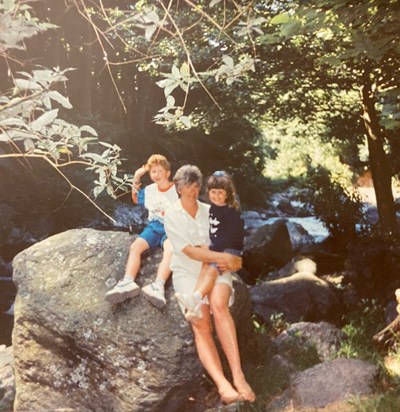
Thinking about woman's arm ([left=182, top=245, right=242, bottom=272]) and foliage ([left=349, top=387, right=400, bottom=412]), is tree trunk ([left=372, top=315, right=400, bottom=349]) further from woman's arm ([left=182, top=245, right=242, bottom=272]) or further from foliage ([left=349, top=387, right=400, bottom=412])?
woman's arm ([left=182, top=245, right=242, bottom=272])

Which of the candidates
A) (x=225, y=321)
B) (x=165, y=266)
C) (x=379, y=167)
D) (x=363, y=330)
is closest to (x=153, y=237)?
(x=165, y=266)

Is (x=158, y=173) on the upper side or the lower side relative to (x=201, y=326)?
upper

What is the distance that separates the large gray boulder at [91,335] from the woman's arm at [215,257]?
91 cm

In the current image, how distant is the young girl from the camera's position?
419 centimetres

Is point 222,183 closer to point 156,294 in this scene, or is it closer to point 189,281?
point 189,281

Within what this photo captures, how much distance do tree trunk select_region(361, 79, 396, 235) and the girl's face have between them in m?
8.29

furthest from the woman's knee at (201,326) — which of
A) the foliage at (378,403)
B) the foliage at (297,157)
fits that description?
the foliage at (297,157)

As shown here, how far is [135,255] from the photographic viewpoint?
16.6 feet

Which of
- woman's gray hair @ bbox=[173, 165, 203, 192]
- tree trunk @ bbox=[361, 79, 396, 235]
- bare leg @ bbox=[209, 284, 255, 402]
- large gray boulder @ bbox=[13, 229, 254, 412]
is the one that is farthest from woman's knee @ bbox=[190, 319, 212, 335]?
tree trunk @ bbox=[361, 79, 396, 235]

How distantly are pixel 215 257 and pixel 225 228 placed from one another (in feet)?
0.91

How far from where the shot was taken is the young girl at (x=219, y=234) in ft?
13.7

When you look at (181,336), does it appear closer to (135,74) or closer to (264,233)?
(264,233)

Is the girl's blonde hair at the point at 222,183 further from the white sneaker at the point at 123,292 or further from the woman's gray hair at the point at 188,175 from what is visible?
the white sneaker at the point at 123,292

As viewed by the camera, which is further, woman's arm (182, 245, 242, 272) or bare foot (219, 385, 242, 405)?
woman's arm (182, 245, 242, 272)
